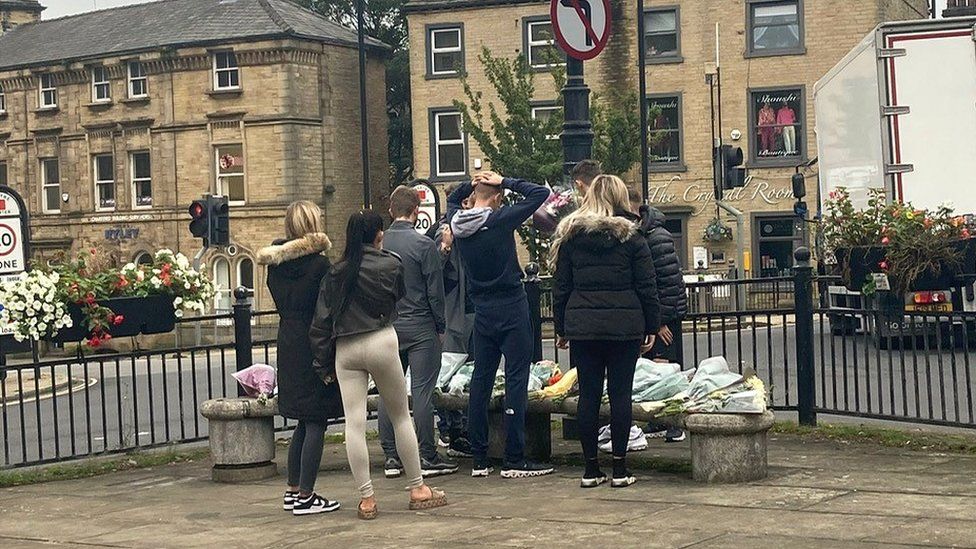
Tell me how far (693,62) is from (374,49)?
12.6m

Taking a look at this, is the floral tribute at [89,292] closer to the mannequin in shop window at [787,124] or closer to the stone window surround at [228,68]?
the mannequin in shop window at [787,124]

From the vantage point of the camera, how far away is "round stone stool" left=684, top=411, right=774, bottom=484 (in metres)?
8.86

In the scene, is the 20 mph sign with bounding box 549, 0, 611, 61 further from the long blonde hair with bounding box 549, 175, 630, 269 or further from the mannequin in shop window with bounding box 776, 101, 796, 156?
the mannequin in shop window with bounding box 776, 101, 796, 156

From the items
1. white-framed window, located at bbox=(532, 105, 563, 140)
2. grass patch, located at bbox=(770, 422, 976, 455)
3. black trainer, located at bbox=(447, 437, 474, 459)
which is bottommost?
grass patch, located at bbox=(770, 422, 976, 455)

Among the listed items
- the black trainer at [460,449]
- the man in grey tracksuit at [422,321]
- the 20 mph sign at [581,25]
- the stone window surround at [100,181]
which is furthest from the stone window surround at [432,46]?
the man in grey tracksuit at [422,321]

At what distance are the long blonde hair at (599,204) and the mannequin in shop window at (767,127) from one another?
35772 mm

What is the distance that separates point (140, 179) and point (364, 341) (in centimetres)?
4405

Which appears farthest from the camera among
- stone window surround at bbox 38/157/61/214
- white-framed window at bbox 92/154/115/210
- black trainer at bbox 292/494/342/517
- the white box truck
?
stone window surround at bbox 38/157/61/214

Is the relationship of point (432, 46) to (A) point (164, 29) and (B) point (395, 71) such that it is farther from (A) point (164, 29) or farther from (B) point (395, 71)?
(B) point (395, 71)

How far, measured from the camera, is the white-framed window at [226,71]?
48.7m

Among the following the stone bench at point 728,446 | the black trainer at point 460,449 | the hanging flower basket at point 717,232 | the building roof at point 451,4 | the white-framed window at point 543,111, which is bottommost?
the black trainer at point 460,449

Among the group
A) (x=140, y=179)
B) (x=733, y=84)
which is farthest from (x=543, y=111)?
(x=140, y=179)

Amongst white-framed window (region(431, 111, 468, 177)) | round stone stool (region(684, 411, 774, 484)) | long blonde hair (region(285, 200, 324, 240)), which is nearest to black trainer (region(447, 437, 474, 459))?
round stone stool (region(684, 411, 774, 484))

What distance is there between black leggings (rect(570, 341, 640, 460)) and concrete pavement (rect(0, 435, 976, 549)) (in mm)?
318
